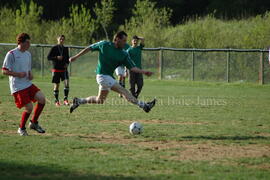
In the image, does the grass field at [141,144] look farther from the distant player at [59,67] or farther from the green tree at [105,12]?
the green tree at [105,12]

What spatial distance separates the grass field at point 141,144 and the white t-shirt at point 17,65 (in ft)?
3.20

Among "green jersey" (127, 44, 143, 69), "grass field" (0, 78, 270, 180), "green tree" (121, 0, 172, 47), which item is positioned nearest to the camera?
"grass field" (0, 78, 270, 180)

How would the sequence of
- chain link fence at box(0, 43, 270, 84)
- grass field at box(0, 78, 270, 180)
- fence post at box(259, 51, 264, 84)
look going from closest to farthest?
grass field at box(0, 78, 270, 180)
fence post at box(259, 51, 264, 84)
chain link fence at box(0, 43, 270, 84)

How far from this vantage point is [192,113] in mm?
14023

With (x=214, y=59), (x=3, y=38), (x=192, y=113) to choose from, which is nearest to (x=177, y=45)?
(x=214, y=59)

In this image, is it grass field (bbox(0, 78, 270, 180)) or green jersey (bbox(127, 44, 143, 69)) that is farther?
green jersey (bbox(127, 44, 143, 69))

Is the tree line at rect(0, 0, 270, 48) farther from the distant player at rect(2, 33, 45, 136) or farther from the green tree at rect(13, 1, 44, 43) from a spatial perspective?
the distant player at rect(2, 33, 45, 136)

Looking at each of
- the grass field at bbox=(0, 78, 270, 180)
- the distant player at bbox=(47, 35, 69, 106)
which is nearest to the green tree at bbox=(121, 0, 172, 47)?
the distant player at bbox=(47, 35, 69, 106)

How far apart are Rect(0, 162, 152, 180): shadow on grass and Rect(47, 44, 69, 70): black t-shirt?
30.4ft

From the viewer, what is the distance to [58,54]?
1644 cm

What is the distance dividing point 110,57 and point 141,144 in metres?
2.58

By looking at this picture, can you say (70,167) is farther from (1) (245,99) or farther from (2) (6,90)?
(2) (6,90)

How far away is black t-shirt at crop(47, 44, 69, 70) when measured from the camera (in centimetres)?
1630

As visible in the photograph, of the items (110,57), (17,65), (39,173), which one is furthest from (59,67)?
(39,173)
